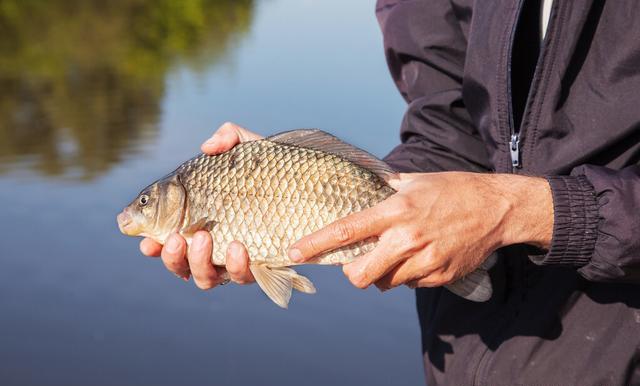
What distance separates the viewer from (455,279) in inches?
74.7

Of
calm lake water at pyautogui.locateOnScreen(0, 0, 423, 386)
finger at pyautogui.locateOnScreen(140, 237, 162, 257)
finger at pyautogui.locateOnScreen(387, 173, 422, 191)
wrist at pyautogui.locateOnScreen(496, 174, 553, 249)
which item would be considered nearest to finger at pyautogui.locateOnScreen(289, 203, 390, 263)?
finger at pyautogui.locateOnScreen(387, 173, 422, 191)

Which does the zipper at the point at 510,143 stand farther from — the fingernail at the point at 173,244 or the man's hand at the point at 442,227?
the fingernail at the point at 173,244

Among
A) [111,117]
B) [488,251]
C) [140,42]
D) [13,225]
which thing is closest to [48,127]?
[111,117]

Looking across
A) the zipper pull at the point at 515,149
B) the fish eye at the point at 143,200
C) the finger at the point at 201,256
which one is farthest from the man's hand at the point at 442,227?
the fish eye at the point at 143,200

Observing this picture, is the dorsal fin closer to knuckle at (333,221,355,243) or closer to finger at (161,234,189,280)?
knuckle at (333,221,355,243)

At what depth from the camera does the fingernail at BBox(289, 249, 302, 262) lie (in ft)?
6.31

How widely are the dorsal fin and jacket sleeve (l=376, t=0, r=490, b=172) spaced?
1.11 feet

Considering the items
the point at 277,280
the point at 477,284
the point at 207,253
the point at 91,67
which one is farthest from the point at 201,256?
the point at 91,67

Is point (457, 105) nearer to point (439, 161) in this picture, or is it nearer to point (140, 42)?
point (439, 161)

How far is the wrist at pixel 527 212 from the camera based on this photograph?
1.84 meters

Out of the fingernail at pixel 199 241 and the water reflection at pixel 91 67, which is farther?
the water reflection at pixel 91 67

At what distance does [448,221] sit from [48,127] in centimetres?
897

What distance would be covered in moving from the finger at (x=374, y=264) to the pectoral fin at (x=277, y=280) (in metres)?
0.27

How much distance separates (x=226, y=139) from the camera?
88.4 inches
